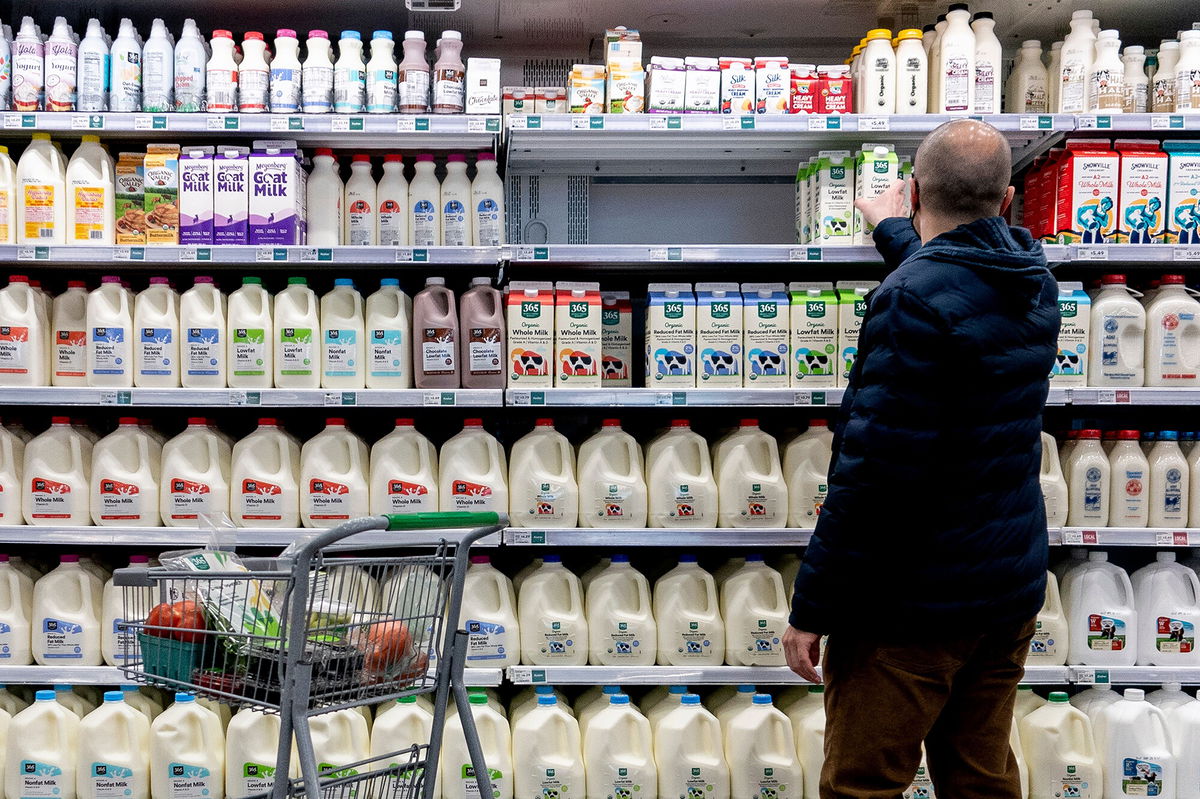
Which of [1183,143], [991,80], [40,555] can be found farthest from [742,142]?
[40,555]

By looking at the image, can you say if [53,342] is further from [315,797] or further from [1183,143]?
[1183,143]

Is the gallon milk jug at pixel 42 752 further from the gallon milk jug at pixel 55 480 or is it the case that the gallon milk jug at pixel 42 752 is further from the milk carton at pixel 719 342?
the milk carton at pixel 719 342

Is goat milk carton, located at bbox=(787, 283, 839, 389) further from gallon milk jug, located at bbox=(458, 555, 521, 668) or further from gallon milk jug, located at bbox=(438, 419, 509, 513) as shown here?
gallon milk jug, located at bbox=(458, 555, 521, 668)

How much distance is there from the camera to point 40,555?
3.48m

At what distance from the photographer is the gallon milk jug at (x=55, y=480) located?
10.5 ft

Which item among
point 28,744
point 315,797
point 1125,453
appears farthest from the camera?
point 1125,453

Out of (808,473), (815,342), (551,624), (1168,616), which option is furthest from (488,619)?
(1168,616)

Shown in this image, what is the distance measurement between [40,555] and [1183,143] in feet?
13.2

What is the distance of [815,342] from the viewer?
3250mm

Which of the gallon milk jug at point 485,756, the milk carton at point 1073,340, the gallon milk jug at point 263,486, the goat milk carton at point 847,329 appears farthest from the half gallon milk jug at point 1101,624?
the gallon milk jug at point 263,486

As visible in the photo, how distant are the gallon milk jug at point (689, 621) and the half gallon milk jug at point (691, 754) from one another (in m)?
0.14

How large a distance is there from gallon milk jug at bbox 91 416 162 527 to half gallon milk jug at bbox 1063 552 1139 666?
2.94m

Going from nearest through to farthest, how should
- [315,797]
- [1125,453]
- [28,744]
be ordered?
[315,797] < [28,744] < [1125,453]

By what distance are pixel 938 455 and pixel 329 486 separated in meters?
1.94
